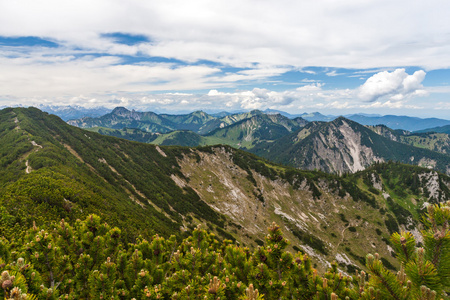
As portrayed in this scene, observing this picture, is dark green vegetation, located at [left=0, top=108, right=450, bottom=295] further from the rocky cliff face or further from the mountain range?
the rocky cliff face

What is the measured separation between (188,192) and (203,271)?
140 m

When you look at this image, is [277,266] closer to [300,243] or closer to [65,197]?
[65,197]

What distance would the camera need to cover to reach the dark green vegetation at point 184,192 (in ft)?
244

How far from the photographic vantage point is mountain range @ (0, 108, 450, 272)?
7844 centimetres

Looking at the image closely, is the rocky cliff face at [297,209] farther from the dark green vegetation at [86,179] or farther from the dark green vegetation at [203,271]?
the dark green vegetation at [203,271]

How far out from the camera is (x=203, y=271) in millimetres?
13969

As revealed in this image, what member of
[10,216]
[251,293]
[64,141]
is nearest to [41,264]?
[251,293]

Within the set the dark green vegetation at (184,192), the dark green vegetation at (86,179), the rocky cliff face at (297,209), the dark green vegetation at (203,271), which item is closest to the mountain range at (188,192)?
the dark green vegetation at (86,179)

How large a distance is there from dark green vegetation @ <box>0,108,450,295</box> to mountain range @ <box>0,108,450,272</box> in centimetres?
64

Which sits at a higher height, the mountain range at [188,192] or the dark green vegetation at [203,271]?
the dark green vegetation at [203,271]

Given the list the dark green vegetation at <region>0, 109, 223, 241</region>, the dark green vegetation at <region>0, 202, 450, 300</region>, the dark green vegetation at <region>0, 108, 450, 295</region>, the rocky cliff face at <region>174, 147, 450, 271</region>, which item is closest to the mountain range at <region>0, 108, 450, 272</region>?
the dark green vegetation at <region>0, 109, 223, 241</region>

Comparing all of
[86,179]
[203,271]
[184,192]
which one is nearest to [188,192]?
[184,192]

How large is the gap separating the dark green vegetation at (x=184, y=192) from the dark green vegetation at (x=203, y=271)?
4978 centimetres

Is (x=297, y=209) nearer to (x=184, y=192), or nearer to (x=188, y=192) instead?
(x=188, y=192)
